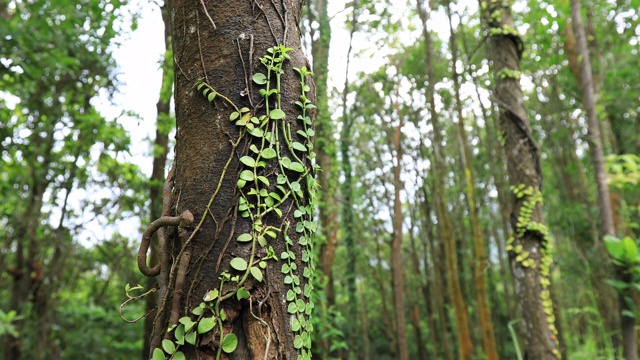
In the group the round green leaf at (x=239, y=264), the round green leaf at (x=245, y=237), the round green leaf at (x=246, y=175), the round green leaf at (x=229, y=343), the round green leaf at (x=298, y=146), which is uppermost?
the round green leaf at (x=298, y=146)

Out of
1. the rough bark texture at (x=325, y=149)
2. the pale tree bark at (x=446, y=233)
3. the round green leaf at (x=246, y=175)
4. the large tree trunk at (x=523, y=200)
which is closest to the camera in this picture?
the round green leaf at (x=246, y=175)

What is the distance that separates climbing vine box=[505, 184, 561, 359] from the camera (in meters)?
4.21

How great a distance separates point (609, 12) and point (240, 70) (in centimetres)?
1068

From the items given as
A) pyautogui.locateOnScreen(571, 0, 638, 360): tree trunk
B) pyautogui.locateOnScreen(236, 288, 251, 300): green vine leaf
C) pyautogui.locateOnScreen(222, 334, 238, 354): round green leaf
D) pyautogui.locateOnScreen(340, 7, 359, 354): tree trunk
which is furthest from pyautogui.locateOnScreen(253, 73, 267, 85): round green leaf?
pyautogui.locateOnScreen(340, 7, 359, 354): tree trunk

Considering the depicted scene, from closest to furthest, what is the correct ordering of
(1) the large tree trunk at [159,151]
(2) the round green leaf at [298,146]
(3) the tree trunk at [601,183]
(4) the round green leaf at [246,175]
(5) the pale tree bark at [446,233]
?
(4) the round green leaf at [246,175] < (2) the round green leaf at [298,146] < (3) the tree trunk at [601,183] < (1) the large tree trunk at [159,151] < (5) the pale tree bark at [446,233]

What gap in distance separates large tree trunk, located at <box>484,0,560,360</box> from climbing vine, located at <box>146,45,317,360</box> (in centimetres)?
333

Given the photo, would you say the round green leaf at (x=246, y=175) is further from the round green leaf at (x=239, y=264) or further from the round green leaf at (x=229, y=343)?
the round green leaf at (x=229, y=343)

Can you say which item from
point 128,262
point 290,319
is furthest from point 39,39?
point 128,262

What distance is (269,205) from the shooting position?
144cm

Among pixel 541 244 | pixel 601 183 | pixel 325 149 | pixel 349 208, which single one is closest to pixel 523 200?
pixel 541 244

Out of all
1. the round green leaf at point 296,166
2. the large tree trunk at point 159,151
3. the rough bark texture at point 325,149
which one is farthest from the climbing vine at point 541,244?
the large tree trunk at point 159,151

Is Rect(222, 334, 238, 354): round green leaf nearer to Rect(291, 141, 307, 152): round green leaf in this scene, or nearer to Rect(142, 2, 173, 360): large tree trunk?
Rect(291, 141, 307, 152): round green leaf

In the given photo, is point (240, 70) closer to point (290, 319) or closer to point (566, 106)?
point (290, 319)

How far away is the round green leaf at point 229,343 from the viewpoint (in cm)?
131
